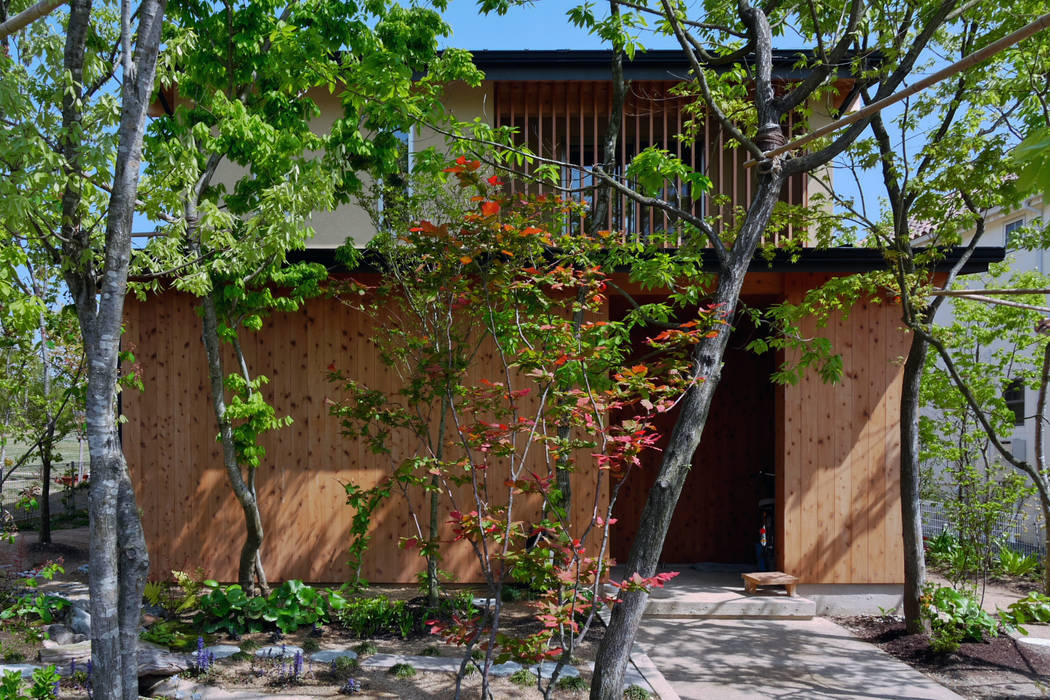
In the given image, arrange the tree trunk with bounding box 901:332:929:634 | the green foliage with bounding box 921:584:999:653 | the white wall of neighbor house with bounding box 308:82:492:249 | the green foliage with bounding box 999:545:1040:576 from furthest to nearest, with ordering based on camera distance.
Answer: the white wall of neighbor house with bounding box 308:82:492:249 < the green foliage with bounding box 999:545:1040:576 < the tree trunk with bounding box 901:332:929:634 < the green foliage with bounding box 921:584:999:653

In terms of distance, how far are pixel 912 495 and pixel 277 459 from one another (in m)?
6.55

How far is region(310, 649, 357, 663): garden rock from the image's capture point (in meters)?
5.60

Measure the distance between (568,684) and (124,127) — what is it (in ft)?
14.6

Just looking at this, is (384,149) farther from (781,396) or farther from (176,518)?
(781,396)

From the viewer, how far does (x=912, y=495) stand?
23.1 ft

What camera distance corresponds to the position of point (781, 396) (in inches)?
327

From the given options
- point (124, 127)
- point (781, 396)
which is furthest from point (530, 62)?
point (124, 127)

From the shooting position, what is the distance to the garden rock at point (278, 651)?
5443 mm

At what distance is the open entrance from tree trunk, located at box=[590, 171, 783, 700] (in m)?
5.34

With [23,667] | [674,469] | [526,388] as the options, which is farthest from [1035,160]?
[23,667]

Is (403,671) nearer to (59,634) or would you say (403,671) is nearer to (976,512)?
(59,634)

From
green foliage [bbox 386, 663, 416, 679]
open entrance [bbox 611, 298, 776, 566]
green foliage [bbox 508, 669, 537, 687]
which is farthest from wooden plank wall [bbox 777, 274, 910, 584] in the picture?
green foliage [bbox 386, 663, 416, 679]

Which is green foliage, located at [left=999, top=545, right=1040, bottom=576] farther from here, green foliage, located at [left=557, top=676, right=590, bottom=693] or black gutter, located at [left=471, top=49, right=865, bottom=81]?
green foliage, located at [left=557, top=676, right=590, bottom=693]

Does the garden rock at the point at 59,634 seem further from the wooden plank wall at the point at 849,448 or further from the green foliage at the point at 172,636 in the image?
the wooden plank wall at the point at 849,448
